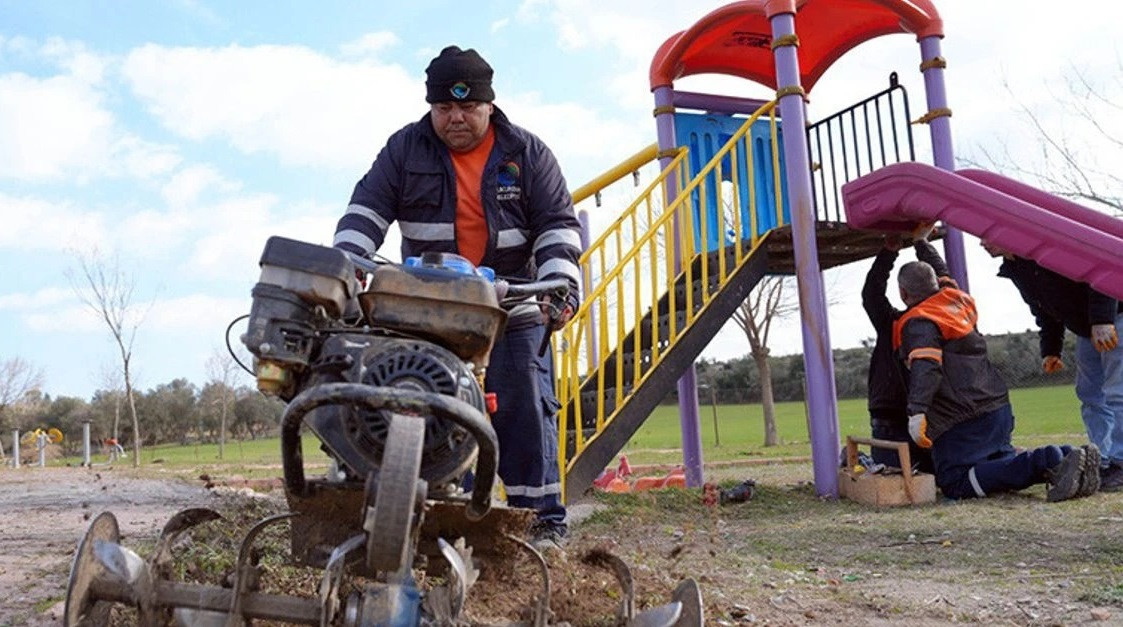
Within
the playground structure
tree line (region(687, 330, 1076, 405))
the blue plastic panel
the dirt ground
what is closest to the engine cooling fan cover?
the dirt ground

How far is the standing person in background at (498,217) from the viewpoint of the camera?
11.4 feet

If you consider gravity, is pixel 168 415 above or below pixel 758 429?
above

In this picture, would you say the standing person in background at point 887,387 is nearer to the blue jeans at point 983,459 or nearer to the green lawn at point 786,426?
Result: the blue jeans at point 983,459

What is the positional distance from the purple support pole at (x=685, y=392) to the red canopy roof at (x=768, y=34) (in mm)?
337

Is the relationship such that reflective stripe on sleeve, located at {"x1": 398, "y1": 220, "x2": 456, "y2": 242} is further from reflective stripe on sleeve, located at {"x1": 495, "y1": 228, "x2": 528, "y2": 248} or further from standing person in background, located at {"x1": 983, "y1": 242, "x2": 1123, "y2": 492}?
standing person in background, located at {"x1": 983, "y1": 242, "x2": 1123, "y2": 492}

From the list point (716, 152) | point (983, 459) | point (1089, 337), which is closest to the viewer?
point (983, 459)

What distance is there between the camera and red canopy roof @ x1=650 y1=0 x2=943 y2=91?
8.87 metres

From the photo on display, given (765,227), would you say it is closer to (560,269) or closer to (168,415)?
(560,269)

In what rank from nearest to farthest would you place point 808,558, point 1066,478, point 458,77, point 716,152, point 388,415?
point 388,415, point 458,77, point 808,558, point 1066,478, point 716,152

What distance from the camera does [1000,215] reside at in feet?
21.2

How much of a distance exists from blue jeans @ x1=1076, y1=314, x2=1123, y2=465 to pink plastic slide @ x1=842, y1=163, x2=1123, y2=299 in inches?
33.0

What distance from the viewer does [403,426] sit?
1.90 meters

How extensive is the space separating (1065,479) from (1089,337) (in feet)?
4.50

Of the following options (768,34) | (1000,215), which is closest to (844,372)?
(768,34)
